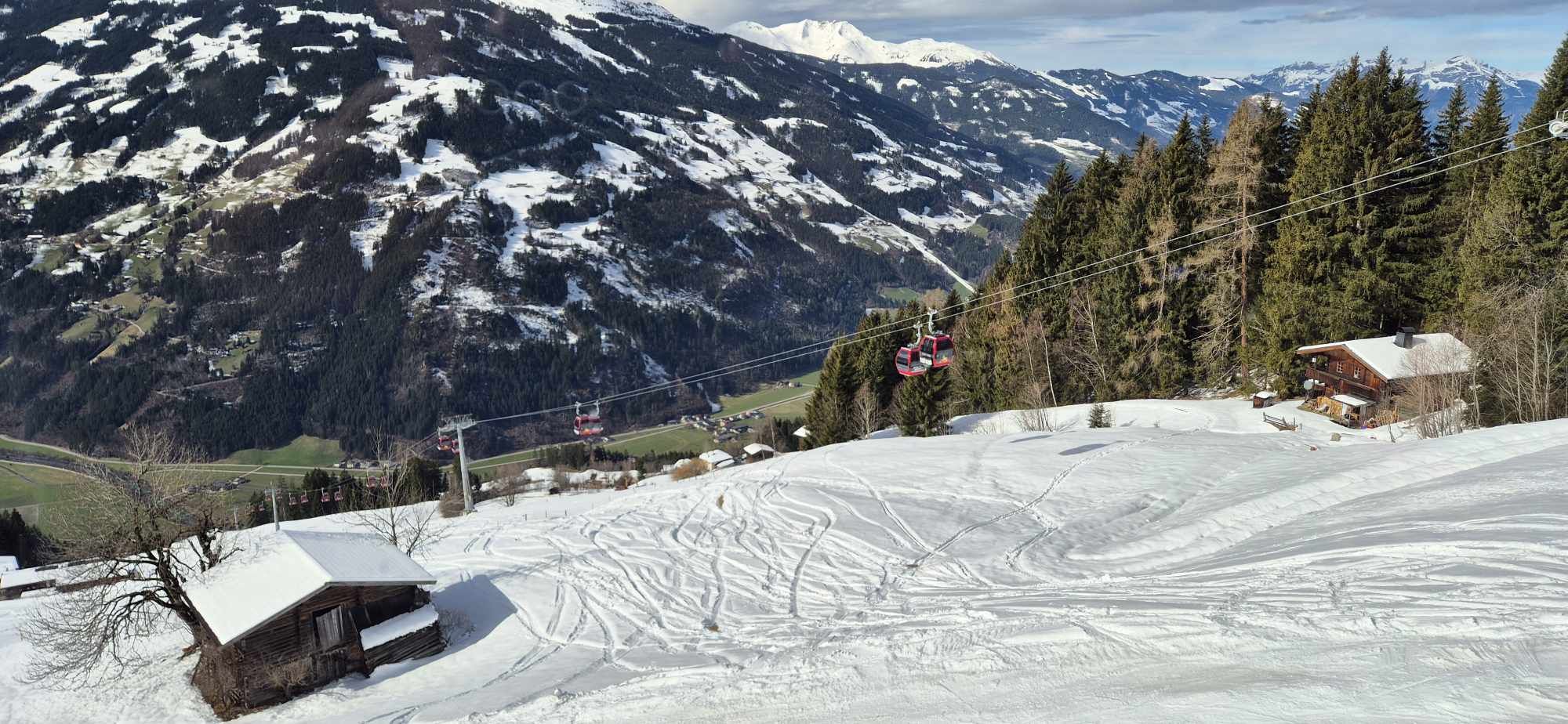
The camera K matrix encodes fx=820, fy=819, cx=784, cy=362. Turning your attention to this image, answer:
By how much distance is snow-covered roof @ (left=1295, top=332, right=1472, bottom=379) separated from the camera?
3547cm

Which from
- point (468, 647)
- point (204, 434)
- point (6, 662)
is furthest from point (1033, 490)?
point (204, 434)

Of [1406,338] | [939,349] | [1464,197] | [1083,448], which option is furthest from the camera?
[1464,197]

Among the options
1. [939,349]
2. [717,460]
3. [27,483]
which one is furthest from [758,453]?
[27,483]

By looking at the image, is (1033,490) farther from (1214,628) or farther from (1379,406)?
(1379,406)

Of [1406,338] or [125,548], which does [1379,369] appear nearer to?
[1406,338]

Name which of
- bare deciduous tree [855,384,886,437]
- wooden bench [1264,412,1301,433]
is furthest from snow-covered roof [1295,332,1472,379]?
bare deciduous tree [855,384,886,437]

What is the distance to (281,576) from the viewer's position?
2328 cm

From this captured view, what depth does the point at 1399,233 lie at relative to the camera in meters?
39.0

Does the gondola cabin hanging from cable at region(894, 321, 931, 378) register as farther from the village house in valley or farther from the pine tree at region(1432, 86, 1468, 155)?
the pine tree at region(1432, 86, 1468, 155)

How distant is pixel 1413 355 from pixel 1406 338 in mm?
1635

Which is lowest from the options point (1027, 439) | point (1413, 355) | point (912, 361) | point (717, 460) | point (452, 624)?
point (452, 624)

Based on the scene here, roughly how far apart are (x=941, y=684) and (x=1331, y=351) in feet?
117

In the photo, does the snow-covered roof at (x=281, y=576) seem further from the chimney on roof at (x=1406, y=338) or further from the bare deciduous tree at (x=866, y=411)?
the chimney on roof at (x=1406, y=338)

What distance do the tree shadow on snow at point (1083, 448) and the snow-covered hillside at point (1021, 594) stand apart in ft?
0.45
